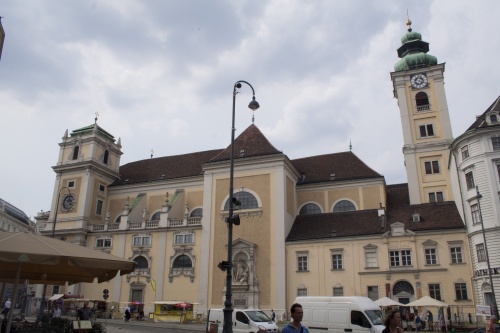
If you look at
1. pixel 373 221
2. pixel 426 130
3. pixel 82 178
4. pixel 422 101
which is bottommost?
pixel 373 221

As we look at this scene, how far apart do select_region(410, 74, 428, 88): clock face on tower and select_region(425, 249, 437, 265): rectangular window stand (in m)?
19.7

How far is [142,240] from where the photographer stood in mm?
44031

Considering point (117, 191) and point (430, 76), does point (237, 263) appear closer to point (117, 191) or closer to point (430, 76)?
point (117, 191)

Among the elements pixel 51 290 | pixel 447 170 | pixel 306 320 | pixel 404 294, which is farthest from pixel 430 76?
pixel 51 290

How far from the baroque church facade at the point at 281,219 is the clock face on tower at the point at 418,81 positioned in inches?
3.9

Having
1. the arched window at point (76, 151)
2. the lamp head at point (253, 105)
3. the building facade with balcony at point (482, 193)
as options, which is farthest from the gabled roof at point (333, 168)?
the arched window at point (76, 151)

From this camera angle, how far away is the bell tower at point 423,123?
40594 millimetres

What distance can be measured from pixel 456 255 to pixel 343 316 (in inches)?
640

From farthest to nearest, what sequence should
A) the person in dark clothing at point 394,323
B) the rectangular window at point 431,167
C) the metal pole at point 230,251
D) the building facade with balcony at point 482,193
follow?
the rectangular window at point 431,167 < the building facade with balcony at point 482,193 < the metal pole at point 230,251 < the person in dark clothing at point 394,323

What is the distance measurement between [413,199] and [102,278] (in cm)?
3475

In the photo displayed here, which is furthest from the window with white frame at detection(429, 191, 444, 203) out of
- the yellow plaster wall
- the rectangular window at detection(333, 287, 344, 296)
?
the yellow plaster wall

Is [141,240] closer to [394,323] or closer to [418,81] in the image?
[418,81]

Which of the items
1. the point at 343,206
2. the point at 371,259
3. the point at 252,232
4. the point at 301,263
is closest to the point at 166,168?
the point at 252,232

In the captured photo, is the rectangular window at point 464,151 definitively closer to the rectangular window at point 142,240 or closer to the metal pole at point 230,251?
the metal pole at point 230,251
